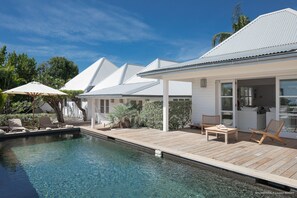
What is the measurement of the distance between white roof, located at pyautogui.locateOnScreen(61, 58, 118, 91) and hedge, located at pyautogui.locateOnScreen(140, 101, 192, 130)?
410 inches

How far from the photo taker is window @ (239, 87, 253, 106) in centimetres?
1391

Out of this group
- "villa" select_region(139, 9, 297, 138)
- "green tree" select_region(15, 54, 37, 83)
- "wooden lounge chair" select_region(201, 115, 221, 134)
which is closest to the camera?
"villa" select_region(139, 9, 297, 138)

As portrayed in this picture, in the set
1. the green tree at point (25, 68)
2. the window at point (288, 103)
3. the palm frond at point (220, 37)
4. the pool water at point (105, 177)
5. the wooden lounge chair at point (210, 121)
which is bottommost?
the pool water at point (105, 177)

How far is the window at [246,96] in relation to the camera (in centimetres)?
1391

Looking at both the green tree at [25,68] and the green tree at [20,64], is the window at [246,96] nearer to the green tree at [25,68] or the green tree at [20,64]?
the green tree at [20,64]

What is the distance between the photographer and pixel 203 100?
41.0 feet

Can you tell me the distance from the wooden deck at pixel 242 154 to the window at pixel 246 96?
499 cm

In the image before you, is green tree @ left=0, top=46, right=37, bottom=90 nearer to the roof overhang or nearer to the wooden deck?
the roof overhang

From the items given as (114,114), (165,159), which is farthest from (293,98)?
(114,114)

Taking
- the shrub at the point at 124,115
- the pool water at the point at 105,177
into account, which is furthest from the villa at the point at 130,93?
the pool water at the point at 105,177

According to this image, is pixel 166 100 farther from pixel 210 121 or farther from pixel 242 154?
pixel 242 154

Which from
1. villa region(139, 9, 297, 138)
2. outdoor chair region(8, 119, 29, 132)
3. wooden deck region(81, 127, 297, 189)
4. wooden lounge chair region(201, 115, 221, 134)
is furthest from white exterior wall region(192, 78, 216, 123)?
outdoor chair region(8, 119, 29, 132)

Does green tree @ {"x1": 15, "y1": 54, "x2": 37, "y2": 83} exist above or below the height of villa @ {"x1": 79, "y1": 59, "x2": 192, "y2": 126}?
above

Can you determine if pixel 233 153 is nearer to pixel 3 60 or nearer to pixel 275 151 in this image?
pixel 275 151
